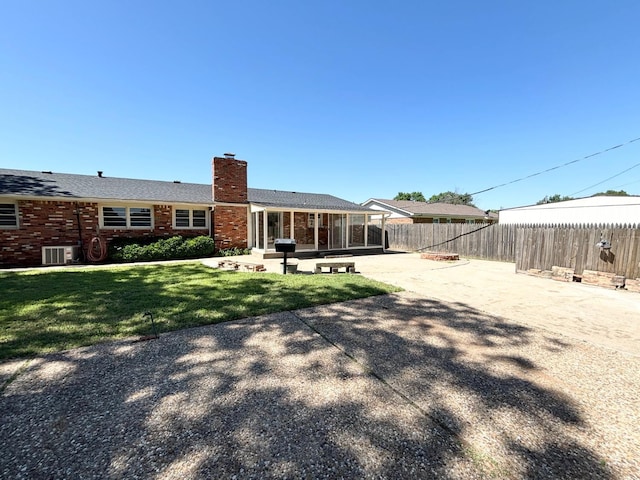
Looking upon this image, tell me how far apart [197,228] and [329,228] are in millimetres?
7386

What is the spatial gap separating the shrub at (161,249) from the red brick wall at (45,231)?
947 mm

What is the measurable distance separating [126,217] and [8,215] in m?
3.93

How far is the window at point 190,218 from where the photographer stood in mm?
14180

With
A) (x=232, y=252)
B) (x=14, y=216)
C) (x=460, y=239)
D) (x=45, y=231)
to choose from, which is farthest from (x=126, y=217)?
(x=460, y=239)

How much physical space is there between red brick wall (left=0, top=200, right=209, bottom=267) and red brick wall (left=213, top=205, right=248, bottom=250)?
3.98 meters

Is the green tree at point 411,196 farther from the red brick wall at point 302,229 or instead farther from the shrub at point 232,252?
the shrub at point 232,252

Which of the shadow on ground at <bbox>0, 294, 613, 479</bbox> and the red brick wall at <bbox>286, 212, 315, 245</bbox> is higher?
the red brick wall at <bbox>286, 212, 315, 245</bbox>

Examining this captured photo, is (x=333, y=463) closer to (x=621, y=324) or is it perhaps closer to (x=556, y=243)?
(x=621, y=324)

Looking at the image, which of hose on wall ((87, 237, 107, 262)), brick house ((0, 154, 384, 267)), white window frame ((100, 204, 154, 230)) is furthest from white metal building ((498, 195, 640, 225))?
hose on wall ((87, 237, 107, 262))

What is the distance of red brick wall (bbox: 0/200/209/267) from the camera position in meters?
11.1

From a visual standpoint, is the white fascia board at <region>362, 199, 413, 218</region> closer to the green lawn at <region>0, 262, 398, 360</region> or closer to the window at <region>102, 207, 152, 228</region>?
the green lawn at <region>0, 262, 398, 360</region>

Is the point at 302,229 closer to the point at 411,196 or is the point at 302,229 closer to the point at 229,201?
the point at 229,201

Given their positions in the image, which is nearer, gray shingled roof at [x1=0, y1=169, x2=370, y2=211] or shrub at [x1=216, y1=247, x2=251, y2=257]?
gray shingled roof at [x1=0, y1=169, x2=370, y2=211]

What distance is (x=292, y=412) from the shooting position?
241cm
